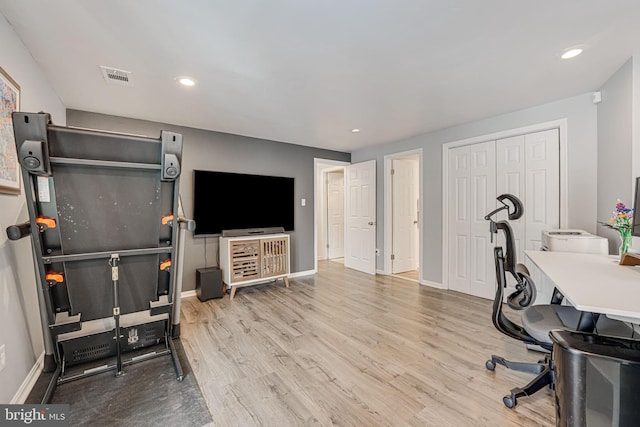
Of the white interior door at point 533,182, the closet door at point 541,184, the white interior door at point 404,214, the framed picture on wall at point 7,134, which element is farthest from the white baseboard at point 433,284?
the framed picture on wall at point 7,134

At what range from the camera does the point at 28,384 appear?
1767 millimetres

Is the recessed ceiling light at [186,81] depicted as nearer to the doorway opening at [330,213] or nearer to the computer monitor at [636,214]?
the computer monitor at [636,214]

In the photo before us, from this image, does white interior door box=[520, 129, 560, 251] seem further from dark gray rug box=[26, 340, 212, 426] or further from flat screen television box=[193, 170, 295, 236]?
dark gray rug box=[26, 340, 212, 426]

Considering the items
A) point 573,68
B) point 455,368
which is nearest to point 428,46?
point 573,68

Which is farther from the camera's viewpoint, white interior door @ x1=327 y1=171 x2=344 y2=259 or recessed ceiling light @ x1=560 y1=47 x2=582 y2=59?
white interior door @ x1=327 y1=171 x2=344 y2=259

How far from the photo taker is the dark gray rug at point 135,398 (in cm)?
156

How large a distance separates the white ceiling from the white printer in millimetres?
1403

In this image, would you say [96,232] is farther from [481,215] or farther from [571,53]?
[481,215]

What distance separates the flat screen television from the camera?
3779mm

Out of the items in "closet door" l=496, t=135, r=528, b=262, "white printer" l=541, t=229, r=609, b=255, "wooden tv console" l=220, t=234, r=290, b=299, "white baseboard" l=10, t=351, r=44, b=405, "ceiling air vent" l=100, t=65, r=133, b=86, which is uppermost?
"ceiling air vent" l=100, t=65, r=133, b=86

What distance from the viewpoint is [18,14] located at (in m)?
1.59

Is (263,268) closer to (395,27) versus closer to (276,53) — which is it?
(276,53)

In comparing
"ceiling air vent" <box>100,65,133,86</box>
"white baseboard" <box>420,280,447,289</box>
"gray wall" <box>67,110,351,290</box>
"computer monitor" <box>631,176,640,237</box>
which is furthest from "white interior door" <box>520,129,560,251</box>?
"ceiling air vent" <box>100,65,133,86</box>

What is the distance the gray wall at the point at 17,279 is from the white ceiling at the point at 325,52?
144 millimetres
